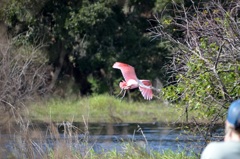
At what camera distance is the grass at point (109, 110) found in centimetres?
2398

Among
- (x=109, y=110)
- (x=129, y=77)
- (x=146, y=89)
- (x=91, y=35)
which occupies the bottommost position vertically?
(x=109, y=110)

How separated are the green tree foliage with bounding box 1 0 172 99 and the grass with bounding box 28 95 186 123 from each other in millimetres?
1894

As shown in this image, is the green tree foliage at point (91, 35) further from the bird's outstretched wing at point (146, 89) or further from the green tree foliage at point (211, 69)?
the green tree foliage at point (211, 69)

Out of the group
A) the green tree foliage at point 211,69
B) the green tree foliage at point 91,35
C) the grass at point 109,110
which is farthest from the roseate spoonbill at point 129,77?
the green tree foliage at point 91,35

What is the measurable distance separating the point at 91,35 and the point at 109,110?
426cm

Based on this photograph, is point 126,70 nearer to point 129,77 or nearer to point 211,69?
point 129,77

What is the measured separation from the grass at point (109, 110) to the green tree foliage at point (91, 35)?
6.22 feet

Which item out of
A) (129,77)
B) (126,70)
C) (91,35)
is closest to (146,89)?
(129,77)

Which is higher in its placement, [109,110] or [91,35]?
[91,35]

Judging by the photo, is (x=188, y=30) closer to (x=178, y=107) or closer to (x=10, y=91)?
(x=178, y=107)

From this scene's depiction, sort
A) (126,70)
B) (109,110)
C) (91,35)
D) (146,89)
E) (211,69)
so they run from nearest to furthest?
(211,69) < (126,70) < (146,89) < (109,110) < (91,35)

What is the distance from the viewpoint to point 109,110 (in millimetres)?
25312

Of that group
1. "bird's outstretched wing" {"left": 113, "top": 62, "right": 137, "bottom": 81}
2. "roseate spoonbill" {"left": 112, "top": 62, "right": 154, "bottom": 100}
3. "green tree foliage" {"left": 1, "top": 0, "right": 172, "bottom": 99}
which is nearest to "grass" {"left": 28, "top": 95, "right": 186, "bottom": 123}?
"green tree foliage" {"left": 1, "top": 0, "right": 172, "bottom": 99}

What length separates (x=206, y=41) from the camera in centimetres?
938
